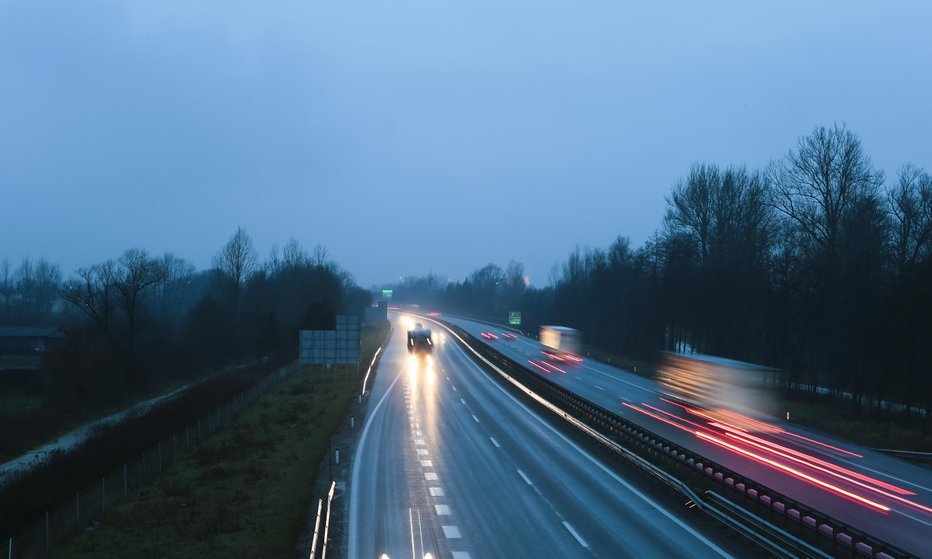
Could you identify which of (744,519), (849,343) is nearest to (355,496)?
(744,519)

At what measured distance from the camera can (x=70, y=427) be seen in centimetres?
5616

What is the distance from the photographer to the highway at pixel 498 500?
19.7 m

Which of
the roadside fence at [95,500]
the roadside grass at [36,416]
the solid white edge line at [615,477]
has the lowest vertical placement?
the roadside grass at [36,416]

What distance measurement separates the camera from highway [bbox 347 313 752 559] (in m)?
19.7

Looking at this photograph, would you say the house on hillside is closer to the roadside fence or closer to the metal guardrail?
the roadside fence

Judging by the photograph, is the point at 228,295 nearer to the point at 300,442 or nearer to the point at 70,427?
the point at 70,427

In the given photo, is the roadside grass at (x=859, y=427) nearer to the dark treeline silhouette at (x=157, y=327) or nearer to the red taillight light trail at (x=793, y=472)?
the red taillight light trail at (x=793, y=472)

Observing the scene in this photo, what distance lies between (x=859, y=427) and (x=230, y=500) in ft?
119

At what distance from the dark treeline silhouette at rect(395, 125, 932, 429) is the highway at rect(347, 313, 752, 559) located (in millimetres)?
26654

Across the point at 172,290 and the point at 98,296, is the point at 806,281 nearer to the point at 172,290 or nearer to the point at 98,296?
the point at 98,296

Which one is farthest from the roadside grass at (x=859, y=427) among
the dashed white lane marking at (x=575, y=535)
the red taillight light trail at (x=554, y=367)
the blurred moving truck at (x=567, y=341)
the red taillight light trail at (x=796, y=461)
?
the blurred moving truck at (x=567, y=341)

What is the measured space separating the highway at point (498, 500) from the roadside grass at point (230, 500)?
7.25 ft

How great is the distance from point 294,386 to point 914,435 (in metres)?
47.8

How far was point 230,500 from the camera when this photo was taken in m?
26.5
